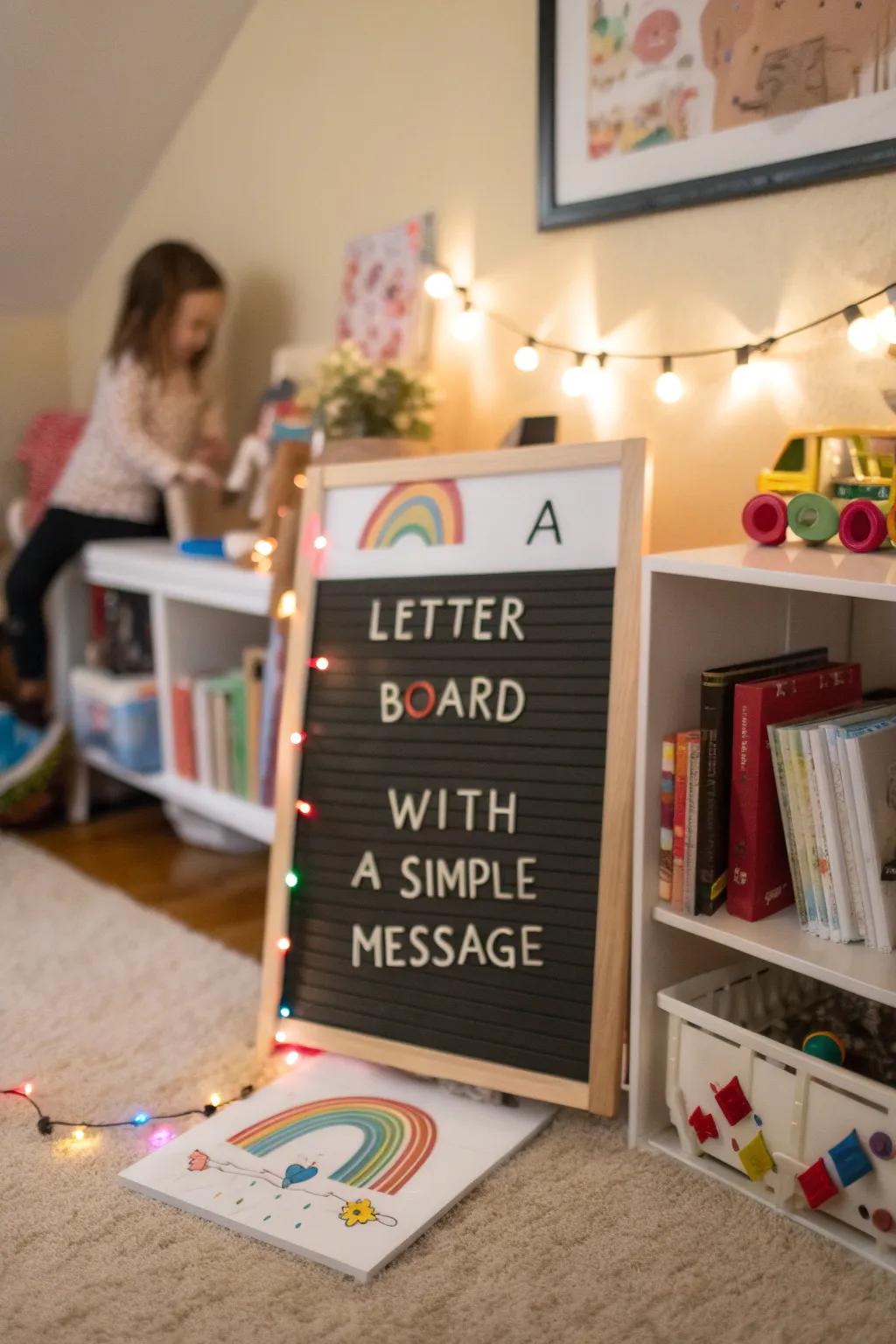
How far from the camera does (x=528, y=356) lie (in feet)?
6.79

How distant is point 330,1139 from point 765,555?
2.97 feet

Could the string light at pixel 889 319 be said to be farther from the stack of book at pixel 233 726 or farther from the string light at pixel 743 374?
the stack of book at pixel 233 726

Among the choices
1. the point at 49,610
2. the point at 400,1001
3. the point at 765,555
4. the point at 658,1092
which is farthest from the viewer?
the point at 49,610

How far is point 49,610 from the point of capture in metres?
2.84

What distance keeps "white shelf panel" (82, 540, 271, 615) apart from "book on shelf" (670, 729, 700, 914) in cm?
98

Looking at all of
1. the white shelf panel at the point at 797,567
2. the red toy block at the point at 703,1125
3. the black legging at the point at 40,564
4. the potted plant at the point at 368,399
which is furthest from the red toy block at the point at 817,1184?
the black legging at the point at 40,564

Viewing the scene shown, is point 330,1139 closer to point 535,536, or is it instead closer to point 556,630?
point 556,630

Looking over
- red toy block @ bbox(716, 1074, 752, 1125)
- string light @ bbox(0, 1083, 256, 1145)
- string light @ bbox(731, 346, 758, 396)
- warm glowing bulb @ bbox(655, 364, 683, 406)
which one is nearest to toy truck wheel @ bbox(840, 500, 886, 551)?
string light @ bbox(731, 346, 758, 396)

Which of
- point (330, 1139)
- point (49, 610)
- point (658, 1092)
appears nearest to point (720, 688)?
point (658, 1092)

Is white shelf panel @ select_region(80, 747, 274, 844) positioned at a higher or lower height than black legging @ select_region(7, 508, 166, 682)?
lower

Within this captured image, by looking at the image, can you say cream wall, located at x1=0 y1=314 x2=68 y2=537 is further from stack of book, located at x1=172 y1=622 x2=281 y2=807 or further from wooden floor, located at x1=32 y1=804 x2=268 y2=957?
stack of book, located at x1=172 y1=622 x2=281 y2=807

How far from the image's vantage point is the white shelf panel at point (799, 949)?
1279 millimetres

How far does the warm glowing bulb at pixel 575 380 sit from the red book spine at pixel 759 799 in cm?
75

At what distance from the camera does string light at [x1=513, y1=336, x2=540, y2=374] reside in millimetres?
2070
